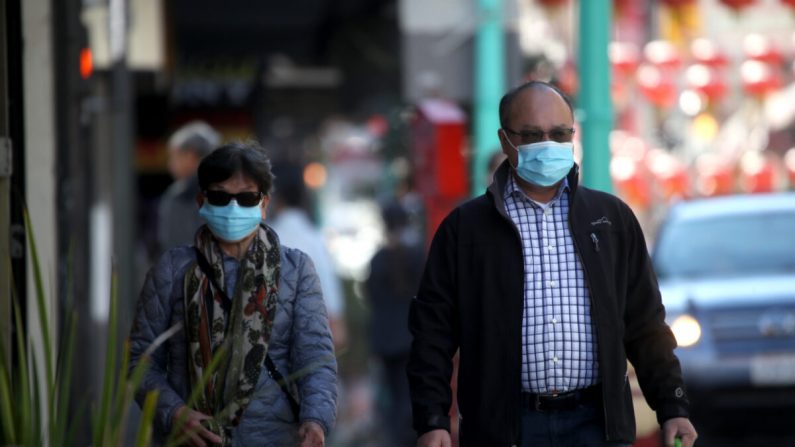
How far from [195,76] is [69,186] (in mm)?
13219

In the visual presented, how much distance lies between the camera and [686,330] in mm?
10453

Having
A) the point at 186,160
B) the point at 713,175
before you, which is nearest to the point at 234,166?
the point at 186,160

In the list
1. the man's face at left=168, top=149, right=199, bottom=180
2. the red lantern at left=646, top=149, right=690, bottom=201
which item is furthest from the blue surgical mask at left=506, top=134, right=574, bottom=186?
the red lantern at left=646, top=149, right=690, bottom=201

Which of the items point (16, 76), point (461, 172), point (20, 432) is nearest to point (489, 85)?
point (461, 172)

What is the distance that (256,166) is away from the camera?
528 cm

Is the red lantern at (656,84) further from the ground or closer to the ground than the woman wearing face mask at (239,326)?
further from the ground

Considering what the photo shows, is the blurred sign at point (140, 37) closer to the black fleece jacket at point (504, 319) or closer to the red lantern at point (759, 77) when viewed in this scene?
the black fleece jacket at point (504, 319)

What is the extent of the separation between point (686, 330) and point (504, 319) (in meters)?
5.44

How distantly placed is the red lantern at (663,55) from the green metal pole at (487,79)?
756 inches

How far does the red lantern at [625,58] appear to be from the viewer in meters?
33.6

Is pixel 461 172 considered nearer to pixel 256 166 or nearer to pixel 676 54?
pixel 256 166

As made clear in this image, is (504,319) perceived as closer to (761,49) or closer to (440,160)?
(440,160)

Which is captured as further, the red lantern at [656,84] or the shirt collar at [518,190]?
the red lantern at [656,84]

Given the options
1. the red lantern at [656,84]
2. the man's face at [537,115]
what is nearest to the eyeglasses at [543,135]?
the man's face at [537,115]
